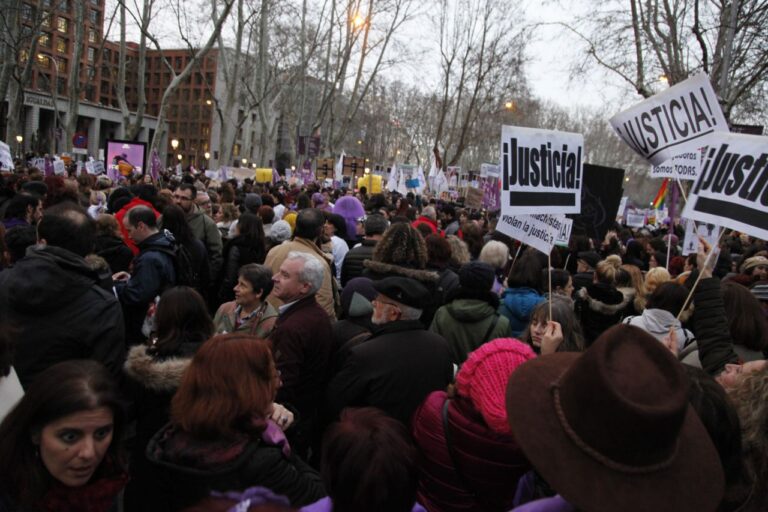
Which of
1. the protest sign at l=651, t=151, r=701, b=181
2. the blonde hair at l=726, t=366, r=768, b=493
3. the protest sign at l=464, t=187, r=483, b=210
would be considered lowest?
the blonde hair at l=726, t=366, r=768, b=493

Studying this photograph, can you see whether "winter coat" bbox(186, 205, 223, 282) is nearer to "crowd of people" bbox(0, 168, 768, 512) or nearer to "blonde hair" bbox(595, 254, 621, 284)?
"crowd of people" bbox(0, 168, 768, 512)

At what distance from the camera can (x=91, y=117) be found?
6931 centimetres

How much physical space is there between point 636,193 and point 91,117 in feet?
308

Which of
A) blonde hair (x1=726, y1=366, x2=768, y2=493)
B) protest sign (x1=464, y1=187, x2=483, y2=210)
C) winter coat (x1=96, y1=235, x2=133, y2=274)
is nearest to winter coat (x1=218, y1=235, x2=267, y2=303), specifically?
winter coat (x1=96, y1=235, x2=133, y2=274)

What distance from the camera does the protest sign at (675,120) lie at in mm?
4648

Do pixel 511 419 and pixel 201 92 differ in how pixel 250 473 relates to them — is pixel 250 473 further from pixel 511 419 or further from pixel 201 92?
pixel 201 92

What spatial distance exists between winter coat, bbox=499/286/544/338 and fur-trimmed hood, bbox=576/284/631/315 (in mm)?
673

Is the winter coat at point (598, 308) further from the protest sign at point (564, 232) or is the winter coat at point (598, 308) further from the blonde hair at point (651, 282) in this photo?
the protest sign at point (564, 232)

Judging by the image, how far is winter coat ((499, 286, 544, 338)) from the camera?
4.52 meters

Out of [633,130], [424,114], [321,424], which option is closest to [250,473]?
[321,424]

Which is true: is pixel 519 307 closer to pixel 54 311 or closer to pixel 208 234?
pixel 54 311

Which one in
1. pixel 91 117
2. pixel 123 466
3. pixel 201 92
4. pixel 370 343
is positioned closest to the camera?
pixel 123 466

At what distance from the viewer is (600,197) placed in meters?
7.32

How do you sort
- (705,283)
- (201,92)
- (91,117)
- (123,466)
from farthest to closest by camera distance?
(201,92)
(91,117)
(705,283)
(123,466)
